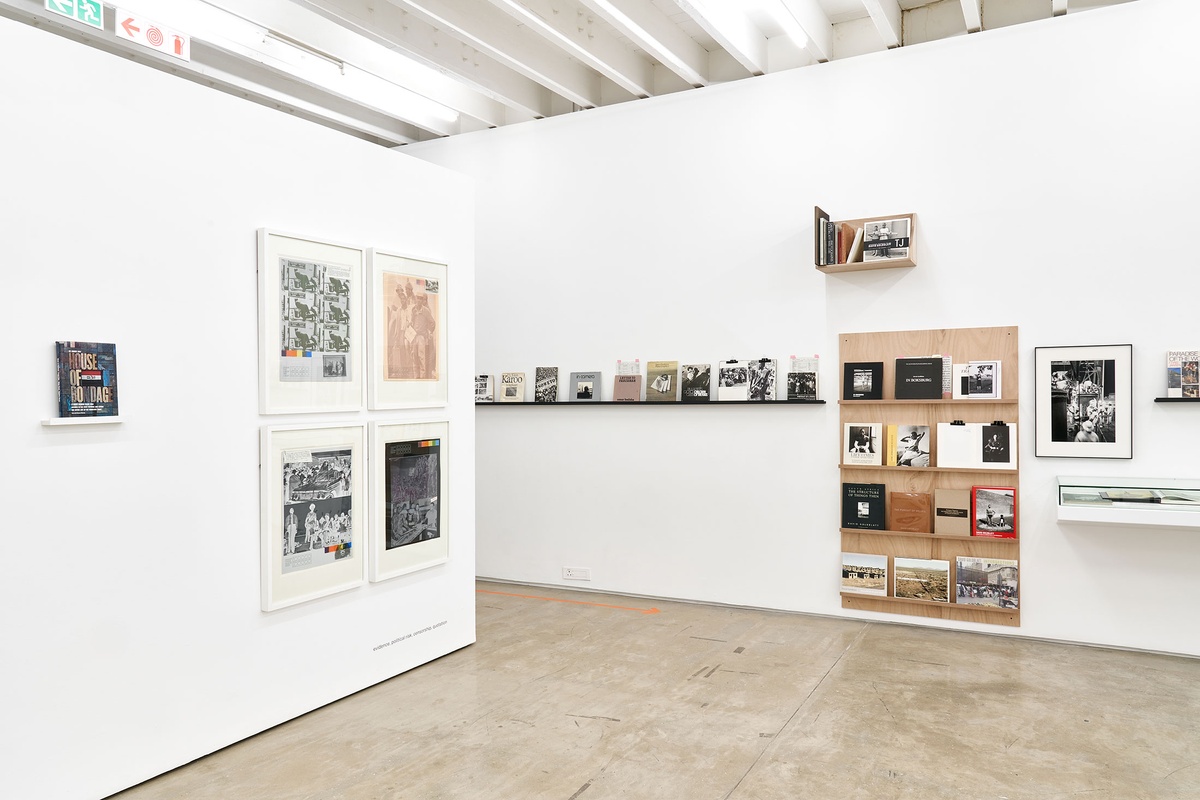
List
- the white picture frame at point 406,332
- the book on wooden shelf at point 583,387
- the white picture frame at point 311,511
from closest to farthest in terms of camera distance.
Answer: the white picture frame at point 311,511 → the white picture frame at point 406,332 → the book on wooden shelf at point 583,387

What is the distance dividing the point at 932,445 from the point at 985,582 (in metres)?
0.91

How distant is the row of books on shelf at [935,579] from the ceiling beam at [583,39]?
379cm

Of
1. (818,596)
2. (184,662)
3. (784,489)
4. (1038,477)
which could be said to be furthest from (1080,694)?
(184,662)

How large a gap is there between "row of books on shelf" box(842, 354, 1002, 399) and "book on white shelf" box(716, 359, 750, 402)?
27.3 inches

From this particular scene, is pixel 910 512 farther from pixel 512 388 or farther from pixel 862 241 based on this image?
pixel 512 388

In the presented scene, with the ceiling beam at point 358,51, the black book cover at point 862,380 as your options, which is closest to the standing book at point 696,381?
the black book cover at point 862,380

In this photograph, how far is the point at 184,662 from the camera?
11.7ft

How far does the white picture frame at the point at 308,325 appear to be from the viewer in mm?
3926

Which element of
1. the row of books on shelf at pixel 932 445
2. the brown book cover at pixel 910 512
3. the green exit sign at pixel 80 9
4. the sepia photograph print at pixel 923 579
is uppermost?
the green exit sign at pixel 80 9

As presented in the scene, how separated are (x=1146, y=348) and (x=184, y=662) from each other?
5.32m

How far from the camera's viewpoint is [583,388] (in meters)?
6.68

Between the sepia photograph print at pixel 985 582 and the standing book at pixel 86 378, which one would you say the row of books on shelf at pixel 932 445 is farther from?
the standing book at pixel 86 378

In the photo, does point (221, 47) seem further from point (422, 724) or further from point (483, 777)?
point (483, 777)

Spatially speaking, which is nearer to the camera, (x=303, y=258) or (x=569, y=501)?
(x=303, y=258)
